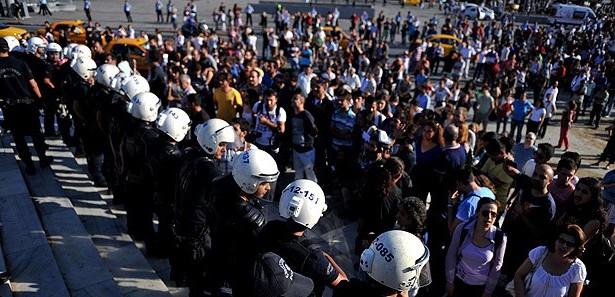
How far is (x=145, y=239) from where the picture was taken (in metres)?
5.58

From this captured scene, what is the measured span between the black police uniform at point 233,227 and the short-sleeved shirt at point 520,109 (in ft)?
31.3

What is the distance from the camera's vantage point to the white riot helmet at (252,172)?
351cm

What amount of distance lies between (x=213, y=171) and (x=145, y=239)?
207 centimetres

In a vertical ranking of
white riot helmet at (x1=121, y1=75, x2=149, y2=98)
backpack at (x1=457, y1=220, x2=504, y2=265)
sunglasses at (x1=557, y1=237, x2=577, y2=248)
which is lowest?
backpack at (x1=457, y1=220, x2=504, y2=265)

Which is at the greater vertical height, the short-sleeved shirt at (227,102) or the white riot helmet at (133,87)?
the white riot helmet at (133,87)

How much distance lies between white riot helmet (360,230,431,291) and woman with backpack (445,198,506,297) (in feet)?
5.14

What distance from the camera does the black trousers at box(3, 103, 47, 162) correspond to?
262 inches

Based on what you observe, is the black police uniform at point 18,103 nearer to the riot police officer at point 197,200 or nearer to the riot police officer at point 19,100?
the riot police officer at point 19,100

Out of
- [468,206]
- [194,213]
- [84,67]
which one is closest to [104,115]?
[84,67]

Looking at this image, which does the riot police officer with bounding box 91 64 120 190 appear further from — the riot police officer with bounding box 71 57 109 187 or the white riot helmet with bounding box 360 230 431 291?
the white riot helmet with bounding box 360 230 431 291

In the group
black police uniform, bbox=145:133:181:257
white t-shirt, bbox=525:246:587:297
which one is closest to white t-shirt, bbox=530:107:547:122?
white t-shirt, bbox=525:246:587:297

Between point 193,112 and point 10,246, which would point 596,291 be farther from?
point 10,246

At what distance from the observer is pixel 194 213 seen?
13.8ft

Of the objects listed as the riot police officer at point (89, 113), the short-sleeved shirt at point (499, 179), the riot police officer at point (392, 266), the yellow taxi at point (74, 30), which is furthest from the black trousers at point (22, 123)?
the yellow taxi at point (74, 30)
